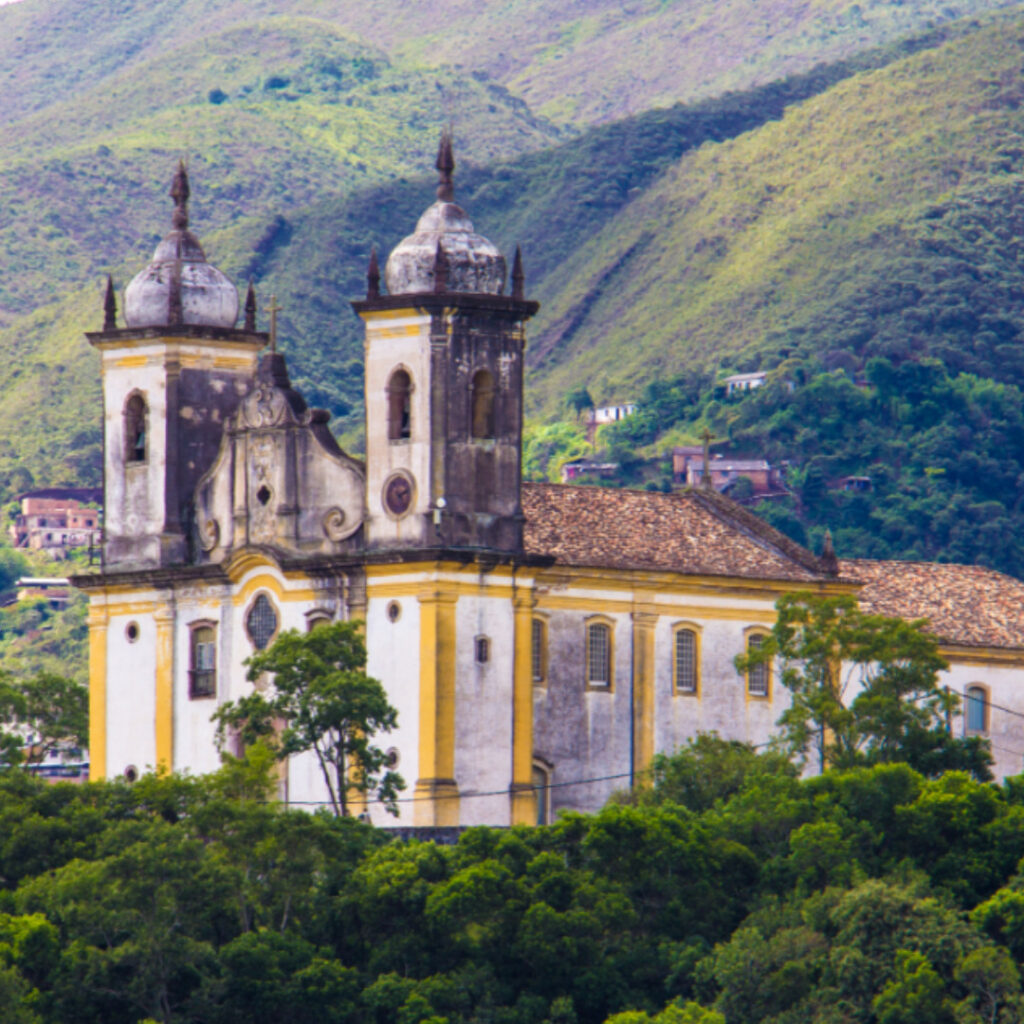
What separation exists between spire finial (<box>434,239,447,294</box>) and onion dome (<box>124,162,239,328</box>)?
23.1 ft

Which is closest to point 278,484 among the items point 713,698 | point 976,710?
point 713,698

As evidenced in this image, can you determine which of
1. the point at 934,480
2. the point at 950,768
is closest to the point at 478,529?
the point at 950,768

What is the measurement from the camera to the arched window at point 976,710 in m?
68.9

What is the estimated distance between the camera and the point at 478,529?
58.6 metres

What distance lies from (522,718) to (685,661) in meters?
5.95

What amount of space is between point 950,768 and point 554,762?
820cm

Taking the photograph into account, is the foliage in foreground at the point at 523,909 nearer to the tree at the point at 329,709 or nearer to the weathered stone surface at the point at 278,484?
the tree at the point at 329,709

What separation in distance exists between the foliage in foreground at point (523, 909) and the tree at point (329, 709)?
140cm

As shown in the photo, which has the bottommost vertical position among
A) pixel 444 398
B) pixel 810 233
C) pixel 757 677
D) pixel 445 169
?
pixel 757 677

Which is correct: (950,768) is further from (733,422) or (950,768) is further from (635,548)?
(733,422)

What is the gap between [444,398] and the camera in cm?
5844

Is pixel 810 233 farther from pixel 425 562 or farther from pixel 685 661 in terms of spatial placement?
pixel 425 562

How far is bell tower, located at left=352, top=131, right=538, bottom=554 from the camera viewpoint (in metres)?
58.4

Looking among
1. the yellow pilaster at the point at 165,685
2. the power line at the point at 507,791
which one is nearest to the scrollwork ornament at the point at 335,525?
the yellow pilaster at the point at 165,685
